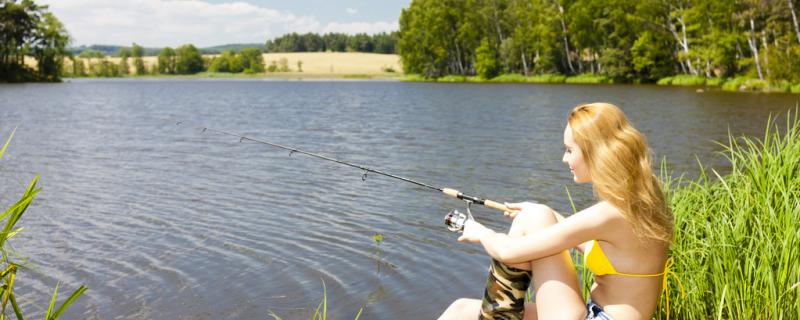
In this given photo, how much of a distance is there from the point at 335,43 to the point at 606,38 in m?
99.6

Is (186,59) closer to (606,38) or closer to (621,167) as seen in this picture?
(606,38)

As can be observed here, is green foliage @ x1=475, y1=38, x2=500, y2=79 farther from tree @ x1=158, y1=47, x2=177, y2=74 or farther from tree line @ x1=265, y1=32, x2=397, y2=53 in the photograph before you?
tree line @ x1=265, y1=32, x2=397, y2=53

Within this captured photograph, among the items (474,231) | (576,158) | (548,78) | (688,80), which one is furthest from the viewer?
(548,78)

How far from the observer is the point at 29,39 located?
72.6 meters

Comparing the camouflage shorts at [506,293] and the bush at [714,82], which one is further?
the bush at [714,82]

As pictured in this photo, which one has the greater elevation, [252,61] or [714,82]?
[252,61]

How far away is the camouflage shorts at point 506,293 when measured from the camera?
297cm

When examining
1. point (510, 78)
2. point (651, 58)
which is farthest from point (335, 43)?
point (651, 58)

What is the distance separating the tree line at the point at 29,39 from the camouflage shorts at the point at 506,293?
74286 millimetres

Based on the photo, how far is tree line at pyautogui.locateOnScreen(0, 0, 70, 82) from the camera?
6925 centimetres

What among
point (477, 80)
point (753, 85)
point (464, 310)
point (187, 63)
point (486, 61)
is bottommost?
point (477, 80)

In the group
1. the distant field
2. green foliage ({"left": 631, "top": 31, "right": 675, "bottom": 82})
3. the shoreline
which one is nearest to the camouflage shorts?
the shoreline

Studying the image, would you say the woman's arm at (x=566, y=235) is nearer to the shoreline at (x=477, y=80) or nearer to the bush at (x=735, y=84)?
the shoreline at (x=477, y=80)

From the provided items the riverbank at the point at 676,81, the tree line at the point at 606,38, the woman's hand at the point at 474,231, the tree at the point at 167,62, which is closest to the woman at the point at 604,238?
the woman's hand at the point at 474,231
